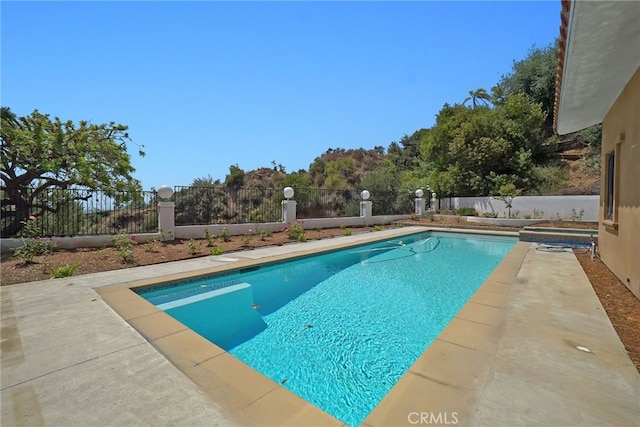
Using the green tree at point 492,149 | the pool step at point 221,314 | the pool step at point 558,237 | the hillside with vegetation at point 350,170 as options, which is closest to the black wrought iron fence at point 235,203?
the hillside with vegetation at point 350,170

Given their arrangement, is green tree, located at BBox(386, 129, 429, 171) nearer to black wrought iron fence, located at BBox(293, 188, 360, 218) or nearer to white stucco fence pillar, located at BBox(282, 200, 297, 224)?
black wrought iron fence, located at BBox(293, 188, 360, 218)

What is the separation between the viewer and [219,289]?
5.45 meters

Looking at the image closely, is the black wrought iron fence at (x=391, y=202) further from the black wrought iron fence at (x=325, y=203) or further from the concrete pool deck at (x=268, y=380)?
the concrete pool deck at (x=268, y=380)

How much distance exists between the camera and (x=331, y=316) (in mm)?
4758

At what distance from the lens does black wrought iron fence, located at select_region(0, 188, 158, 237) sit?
8188 mm

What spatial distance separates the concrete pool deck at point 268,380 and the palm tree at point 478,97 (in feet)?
124

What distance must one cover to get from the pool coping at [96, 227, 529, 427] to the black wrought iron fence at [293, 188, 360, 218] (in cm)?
1216

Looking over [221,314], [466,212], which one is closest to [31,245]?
[221,314]

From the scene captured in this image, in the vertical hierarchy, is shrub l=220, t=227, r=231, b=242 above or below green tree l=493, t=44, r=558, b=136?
below

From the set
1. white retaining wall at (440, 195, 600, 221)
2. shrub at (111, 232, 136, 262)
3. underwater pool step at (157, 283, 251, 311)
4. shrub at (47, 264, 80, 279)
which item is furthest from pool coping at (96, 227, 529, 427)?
white retaining wall at (440, 195, 600, 221)

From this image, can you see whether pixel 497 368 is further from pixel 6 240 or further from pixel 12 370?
pixel 6 240

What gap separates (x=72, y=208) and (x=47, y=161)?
1580mm

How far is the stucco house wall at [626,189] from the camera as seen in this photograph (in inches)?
163

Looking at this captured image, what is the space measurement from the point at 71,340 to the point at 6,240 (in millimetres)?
6598
